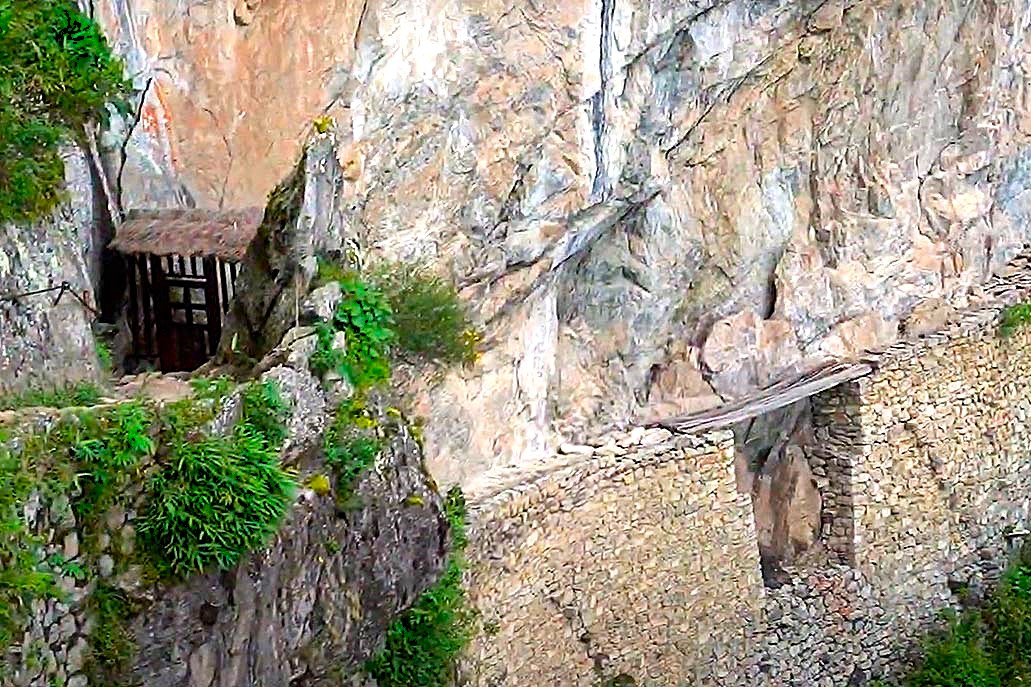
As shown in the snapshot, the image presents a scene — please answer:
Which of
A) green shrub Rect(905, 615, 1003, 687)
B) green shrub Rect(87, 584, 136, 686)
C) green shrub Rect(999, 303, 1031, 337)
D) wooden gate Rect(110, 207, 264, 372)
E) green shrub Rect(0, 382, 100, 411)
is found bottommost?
green shrub Rect(905, 615, 1003, 687)

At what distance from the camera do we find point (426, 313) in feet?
30.0

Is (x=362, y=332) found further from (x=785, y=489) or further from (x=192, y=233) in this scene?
(x=785, y=489)

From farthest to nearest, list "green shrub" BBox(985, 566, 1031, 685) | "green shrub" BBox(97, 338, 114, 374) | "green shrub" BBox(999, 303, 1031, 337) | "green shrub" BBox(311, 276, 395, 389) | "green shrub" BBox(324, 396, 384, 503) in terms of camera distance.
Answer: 1. "green shrub" BBox(999, 303, 1031, 337)
2. "green shrub" BBox(985, 566, 1031, 685)
3. "green shrub" BBox(97, 338, 114, 374)
4. "green shrub" BBox(311, 276, 395, 389)
5. "green shrub" BBox(324, 396, 384, 503)

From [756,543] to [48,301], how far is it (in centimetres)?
676

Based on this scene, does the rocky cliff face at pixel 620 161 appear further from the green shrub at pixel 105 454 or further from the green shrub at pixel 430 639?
the green shrub at pixel 105 454

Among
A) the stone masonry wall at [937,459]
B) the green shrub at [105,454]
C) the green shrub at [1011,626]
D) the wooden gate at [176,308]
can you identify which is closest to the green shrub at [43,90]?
the wooden gate at [176,308]

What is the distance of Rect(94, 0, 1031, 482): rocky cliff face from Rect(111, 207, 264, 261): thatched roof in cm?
50

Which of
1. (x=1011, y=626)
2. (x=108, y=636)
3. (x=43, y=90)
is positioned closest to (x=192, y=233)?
(x=43, y=90)

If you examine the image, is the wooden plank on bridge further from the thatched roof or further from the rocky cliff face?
the thatched roof

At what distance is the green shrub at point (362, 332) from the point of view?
764 cm

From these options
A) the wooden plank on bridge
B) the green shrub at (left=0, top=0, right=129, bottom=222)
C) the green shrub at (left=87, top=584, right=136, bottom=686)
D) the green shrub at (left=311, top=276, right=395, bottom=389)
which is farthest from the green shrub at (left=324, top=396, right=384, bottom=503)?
the wooden plank on bridge

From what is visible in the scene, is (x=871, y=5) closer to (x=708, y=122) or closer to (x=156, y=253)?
(x=708, y=122)

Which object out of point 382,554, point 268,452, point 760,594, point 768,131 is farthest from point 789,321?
point 268,452

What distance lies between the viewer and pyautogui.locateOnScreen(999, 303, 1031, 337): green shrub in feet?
43.9
